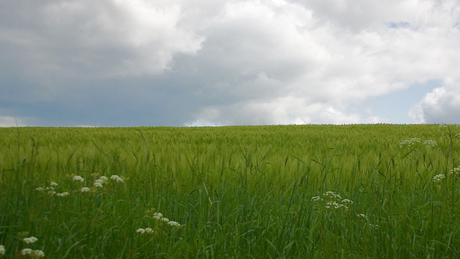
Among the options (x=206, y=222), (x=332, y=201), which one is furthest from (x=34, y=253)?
(x=332, y=201)

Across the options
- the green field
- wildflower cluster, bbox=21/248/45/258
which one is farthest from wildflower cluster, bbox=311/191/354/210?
wildflower cluster, bbox=21/248/45/258

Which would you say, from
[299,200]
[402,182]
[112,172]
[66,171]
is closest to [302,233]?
[299,200]

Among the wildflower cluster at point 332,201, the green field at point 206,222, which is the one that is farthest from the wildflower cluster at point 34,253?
the wildflower cluster at point 332,201

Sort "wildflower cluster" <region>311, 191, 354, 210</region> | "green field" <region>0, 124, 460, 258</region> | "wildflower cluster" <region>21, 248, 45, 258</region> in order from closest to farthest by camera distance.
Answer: "wildflower cluster" <region>21, 248, 45, 258</region>
"green field" <region>0, 124, 460, 258</region>
"wildflower cluster" <region>311, 191, 354, 210</region>

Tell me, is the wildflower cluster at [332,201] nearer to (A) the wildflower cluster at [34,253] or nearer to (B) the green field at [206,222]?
(B) the green field at [206,222]

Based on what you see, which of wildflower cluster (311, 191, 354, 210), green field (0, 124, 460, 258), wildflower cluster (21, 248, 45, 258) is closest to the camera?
wildflower cluster (21, 248, 45, 258)

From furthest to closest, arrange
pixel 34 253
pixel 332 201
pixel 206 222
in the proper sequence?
pixel 332 201 < pixel 206 222 < pixel 34 253

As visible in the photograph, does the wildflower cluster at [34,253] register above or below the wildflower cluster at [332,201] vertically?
below

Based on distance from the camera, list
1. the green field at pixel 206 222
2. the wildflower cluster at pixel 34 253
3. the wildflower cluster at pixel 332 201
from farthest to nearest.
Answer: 1. the wildflower cluster at pixel 332 201
2. the green field at pixel 206 222
3. the wildflower cluster at pixel 34 253

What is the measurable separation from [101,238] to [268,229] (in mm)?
1189

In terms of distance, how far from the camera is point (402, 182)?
143 inches

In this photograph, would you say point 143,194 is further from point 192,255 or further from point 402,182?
point 402,182

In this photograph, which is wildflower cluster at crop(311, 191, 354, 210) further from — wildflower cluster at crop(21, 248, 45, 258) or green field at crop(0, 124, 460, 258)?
wildflower cluster at crop(21, 248, 45, 258)

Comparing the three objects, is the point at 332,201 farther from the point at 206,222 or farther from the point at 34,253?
the point at 34,253
